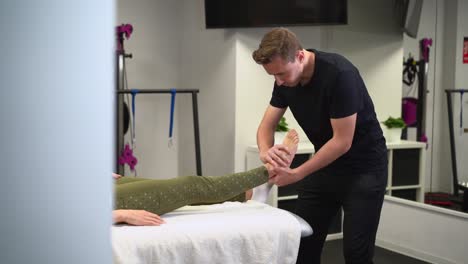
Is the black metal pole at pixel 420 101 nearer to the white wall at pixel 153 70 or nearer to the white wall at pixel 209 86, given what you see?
the white wall at pixel 209 86

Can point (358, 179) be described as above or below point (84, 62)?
below

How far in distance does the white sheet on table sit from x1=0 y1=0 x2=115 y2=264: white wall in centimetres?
92

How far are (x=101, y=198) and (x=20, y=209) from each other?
94mm

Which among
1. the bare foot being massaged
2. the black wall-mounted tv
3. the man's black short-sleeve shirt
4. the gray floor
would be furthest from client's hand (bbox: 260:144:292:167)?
the black wall-mounted tv

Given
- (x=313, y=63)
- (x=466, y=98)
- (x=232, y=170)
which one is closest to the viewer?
(x=313, y=63)

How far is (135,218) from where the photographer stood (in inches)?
68.3

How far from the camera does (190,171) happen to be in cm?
404

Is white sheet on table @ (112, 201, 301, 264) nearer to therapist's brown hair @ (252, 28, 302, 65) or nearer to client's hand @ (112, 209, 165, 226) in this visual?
client's hand @ (112, 209, 165, 226)

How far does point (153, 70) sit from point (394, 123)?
181cm

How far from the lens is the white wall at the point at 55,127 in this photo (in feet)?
1.99

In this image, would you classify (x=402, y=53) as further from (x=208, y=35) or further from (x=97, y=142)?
(x=97, y=142)

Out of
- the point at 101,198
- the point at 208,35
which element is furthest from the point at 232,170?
the point at 101,198

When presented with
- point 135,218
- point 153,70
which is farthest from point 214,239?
point 153,70

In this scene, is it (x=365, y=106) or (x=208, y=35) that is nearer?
(x=365, y=106)
